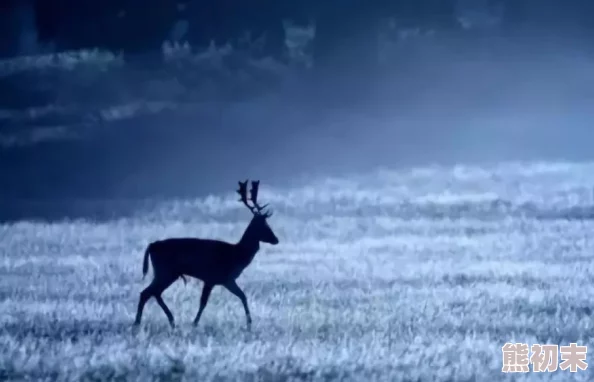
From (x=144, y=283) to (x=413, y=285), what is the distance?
113 centimetres

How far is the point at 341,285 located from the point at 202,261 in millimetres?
697

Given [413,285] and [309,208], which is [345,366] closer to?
[413,285]

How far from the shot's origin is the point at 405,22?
449cm

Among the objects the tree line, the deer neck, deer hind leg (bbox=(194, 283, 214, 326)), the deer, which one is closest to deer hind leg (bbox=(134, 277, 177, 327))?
the deer

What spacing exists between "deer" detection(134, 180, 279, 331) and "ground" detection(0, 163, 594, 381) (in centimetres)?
9

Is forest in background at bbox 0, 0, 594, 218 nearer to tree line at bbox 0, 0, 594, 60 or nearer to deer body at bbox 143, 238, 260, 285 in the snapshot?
tree line at bbox 0, 0, 594, 60

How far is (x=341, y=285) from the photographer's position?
13.4 ft

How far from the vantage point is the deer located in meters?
3.67

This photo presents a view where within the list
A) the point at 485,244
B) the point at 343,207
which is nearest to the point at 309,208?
the point at 343,207

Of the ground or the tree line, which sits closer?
the ground

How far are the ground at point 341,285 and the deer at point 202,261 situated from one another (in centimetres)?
9

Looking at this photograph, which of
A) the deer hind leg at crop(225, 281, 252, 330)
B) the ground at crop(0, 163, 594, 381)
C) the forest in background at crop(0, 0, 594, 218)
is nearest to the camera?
the ground at crop(0, 163, 594, 381)

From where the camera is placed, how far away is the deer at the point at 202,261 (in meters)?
3.67

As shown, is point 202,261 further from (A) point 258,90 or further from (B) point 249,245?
(A) point 258,90
